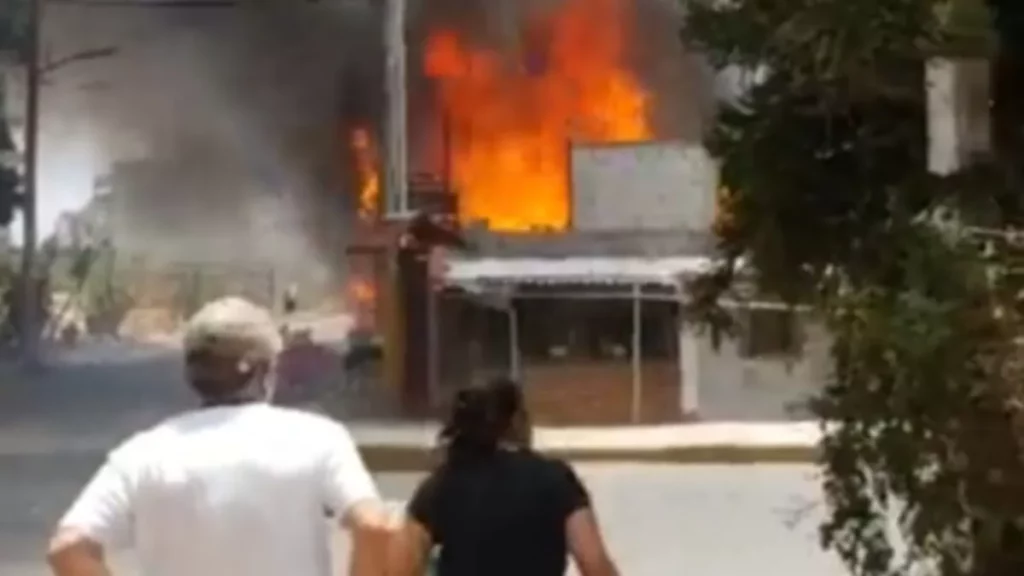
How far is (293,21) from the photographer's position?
593 cm

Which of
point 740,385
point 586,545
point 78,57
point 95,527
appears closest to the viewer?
point 95,527

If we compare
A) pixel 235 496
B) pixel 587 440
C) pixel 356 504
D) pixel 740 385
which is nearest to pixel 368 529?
pixel 356 504

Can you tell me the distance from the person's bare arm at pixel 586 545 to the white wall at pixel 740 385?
342mm

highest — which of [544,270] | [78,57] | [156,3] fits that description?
[156,3]

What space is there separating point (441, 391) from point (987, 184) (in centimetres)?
350

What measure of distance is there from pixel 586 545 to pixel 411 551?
26 centimetres

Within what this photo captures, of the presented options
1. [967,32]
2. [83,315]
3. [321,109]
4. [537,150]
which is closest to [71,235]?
[83,315]

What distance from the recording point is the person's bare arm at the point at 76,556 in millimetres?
2596

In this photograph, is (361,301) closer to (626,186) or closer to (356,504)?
(626,186)

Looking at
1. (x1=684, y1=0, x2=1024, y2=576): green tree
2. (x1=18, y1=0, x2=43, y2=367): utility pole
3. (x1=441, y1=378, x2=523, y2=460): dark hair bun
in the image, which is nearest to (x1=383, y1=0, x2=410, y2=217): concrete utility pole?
(x1=18, y1=0, x2=43, y2=367): utility pole

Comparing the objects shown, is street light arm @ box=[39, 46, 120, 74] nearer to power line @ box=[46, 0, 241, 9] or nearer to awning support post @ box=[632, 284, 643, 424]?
power line @ box=[46, 0, 241, 9]

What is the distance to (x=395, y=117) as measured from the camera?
594 centimetres

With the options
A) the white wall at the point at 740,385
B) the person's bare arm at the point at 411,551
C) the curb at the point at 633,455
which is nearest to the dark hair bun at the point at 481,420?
the person's bare arm at the point at 411,551

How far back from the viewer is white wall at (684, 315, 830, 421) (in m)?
3.71
